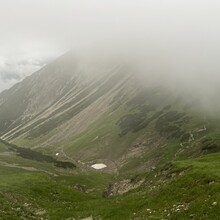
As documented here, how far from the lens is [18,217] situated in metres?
45.7

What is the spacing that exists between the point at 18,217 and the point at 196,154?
10934 cm

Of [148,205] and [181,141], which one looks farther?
[181,141]

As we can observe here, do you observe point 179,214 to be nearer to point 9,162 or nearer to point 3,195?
point 3,195

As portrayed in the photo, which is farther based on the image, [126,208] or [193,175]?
[193,175]

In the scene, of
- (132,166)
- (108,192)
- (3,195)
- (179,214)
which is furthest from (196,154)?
(179,214)

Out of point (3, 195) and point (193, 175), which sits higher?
point (3, 195)

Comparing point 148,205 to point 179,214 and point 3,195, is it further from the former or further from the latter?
point 3,195

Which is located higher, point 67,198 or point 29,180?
point 29,180

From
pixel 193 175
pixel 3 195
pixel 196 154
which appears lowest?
pixel 193 175

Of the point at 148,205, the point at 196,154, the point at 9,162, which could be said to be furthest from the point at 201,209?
the point at 9,162

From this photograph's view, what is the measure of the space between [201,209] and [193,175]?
19538mm

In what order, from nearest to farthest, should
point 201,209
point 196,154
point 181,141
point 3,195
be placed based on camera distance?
point 201,209
point 3,195
point 196,154
point 181,141

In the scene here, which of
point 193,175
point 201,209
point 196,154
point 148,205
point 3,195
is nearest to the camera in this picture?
point 201,209

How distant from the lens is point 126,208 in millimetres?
51469
